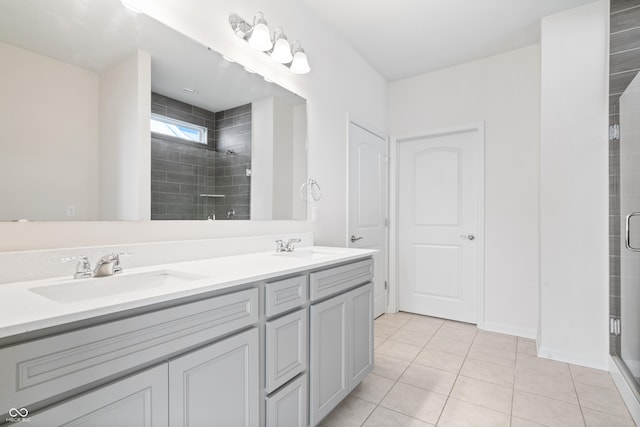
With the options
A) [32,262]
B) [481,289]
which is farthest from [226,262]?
[481,289]

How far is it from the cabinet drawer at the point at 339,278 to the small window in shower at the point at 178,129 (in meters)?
0.92

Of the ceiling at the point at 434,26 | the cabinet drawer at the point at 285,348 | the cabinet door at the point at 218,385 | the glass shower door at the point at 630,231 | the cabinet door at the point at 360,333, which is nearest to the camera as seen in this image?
the cabinet door at the point at 218,385

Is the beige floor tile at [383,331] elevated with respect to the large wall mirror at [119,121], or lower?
lower

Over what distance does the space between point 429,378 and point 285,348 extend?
1298 millimetres

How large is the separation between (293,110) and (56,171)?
1.43 m

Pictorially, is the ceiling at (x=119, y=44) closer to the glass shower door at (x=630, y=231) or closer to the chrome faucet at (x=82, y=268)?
the chrome faucet at (x=82, y=268)

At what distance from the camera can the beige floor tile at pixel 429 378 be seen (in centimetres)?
197

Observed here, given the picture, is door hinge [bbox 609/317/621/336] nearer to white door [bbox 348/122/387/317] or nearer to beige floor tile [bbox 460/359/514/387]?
beige floor tile [bbox 460/359/514/387]

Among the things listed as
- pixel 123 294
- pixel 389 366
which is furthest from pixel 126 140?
pixel 389 366

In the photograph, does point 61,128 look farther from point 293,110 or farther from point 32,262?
point 293,110

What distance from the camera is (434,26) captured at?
2.55 meters

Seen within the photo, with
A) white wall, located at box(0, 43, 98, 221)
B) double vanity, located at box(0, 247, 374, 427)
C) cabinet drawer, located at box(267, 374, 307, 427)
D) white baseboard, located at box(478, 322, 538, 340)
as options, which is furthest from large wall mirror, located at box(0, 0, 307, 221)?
white baseboard, located at box(478, 322, 538, 340)

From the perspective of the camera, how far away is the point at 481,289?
119 inches

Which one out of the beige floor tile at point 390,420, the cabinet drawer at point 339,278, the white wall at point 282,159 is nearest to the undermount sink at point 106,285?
the cabinet drawer at point 339,278
